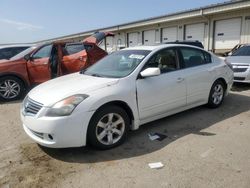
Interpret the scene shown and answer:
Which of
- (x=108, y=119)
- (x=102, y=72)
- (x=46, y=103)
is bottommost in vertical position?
(x=108, y=119)

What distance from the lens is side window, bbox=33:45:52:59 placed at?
8.12 m

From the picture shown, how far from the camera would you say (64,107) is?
139 inches

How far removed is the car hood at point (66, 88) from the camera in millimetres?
3698

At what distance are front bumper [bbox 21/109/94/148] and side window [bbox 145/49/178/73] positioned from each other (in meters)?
1.65

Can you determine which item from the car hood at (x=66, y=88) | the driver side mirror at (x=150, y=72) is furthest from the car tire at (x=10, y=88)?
the driver side mirror at (x=150, y=72)

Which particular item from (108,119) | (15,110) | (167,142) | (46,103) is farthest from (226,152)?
(15,110)

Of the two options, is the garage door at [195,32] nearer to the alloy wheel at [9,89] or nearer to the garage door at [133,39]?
the garage door at [133,39]

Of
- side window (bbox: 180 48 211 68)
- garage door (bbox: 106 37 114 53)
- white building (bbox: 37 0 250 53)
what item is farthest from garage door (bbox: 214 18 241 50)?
garage door (bbox: 106 37 114 53)

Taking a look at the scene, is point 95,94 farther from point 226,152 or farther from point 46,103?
point 226,152

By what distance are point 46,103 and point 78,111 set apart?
490mm

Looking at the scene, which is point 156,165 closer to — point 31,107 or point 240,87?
point 31,107

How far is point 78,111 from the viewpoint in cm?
352

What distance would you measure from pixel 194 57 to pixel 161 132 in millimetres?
1862

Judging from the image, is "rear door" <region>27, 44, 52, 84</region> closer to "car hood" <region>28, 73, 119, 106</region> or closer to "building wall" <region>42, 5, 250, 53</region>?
"car hood" <region>28, 73, 119, 106</region>
